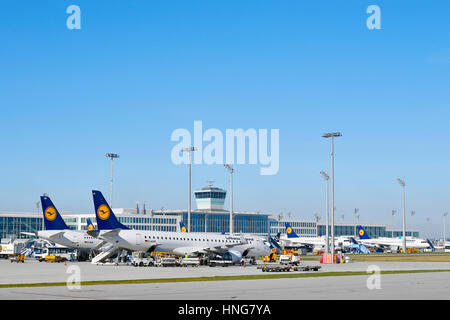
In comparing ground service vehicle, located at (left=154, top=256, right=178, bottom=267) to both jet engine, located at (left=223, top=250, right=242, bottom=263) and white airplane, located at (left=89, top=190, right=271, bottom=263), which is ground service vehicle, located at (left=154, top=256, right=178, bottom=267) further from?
jet engine, located at (left=223, top=250, right=242, bottom=263)

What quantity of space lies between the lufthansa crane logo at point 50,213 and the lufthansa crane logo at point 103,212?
646 inches

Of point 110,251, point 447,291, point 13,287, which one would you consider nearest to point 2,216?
point 110,251

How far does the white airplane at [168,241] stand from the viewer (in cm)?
7047

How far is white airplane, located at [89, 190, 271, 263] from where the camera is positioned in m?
70.5

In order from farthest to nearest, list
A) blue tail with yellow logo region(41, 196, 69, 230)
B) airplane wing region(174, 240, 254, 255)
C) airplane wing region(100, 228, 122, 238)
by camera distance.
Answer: blue tail with yellow logo region(41, 196, 69, 230), airplane wing region(174, 240, 254, 255), airplane wing region(100, 228, 122, 238)

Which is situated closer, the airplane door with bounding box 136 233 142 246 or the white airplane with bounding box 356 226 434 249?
the airplane door with bounding box 136 233 142 246

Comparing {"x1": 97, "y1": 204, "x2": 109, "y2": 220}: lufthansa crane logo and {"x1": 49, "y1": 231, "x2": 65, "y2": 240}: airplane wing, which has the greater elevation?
{"x1": 97, "y1": 204, "x2": 109, "y2": 220}: lufthansa crane logo

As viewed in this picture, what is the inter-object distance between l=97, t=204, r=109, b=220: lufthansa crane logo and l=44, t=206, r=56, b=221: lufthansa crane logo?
53.9 ft

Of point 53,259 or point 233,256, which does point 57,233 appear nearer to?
point 53,259

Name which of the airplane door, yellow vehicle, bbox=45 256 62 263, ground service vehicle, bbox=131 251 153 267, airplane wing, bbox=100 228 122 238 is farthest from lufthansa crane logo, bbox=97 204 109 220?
yellow vehicle, bbox=45 256 62 263

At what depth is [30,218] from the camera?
19500cm
